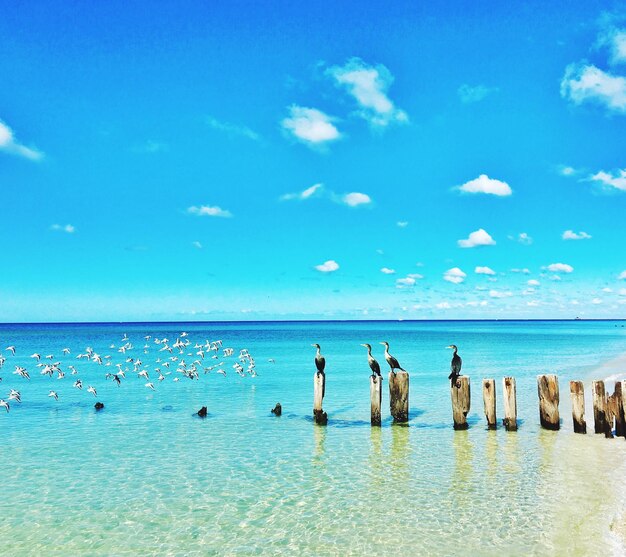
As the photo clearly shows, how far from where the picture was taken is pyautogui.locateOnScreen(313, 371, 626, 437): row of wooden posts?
16078 millimetres

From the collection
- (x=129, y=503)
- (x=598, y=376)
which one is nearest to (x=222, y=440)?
(x=129, y=503)

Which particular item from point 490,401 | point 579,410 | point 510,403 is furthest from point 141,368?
point 579,410

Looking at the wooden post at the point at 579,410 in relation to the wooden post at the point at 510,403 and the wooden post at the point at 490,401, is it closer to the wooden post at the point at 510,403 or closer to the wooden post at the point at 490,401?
the wooden post at the point at 510,403

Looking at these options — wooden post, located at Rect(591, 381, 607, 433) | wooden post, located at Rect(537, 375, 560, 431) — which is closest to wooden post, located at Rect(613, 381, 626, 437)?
wooden post, located at Rect(591, 381, 607, 433)

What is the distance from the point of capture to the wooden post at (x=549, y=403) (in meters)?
16.9

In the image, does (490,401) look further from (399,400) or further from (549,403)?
(399,400)

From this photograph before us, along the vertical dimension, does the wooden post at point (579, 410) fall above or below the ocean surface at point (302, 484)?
above

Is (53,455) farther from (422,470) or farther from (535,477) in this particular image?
(535,477)

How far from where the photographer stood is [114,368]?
143ft

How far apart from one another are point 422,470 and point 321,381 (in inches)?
238

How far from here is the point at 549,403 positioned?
56.4 feet

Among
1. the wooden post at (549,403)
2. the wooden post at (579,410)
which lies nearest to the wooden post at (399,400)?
the wooden post at (549,403)

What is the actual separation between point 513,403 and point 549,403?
3.56ft

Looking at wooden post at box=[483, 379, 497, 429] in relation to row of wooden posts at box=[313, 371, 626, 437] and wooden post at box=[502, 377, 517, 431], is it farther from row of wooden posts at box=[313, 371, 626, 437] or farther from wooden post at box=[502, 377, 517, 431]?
wooden post at box=[502, 377, 517, 431]
